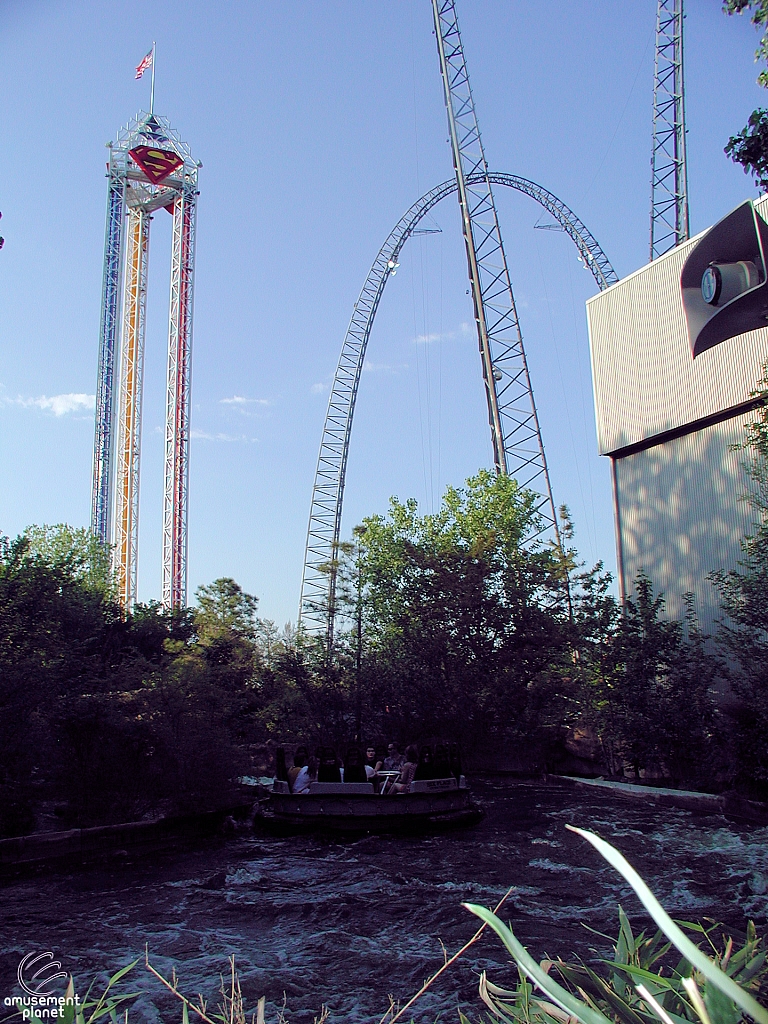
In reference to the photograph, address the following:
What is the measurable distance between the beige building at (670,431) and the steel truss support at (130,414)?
31.1 meters

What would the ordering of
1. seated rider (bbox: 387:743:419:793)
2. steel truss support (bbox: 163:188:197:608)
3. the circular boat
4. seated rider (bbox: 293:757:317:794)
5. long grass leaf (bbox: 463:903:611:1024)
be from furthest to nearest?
steel truss support (bbox: 163:188:197:608), seated rider (bbox: 293:757:317:794), seated rider (bbox: 387:743:419:793), the circular boat, long grass leaf (bbox: 463:903:611:1024)

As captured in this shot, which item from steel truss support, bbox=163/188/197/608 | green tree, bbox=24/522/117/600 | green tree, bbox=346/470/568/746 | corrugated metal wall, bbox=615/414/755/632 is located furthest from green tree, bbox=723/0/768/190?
steel truss support, bbox=163/188/197/608

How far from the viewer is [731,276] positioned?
7.64ft

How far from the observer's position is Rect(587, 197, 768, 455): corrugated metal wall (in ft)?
71.4

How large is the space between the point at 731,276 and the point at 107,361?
51.8m

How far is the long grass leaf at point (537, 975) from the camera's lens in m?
0.97

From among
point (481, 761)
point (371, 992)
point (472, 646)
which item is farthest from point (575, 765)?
point (371, 992)

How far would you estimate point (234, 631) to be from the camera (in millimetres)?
31828

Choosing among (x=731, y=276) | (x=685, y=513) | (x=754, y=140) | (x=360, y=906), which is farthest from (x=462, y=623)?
(x=731, y=276)

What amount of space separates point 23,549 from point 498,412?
19.6 metres

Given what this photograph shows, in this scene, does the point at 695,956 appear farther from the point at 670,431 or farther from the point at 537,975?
the point at 670,431

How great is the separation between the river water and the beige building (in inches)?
355

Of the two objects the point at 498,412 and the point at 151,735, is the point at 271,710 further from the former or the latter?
the point at 498,412

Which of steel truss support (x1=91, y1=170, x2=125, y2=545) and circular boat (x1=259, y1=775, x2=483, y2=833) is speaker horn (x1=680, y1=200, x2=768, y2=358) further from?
steel truss support (x1=91, y1=170, x2=125, y2=545)
